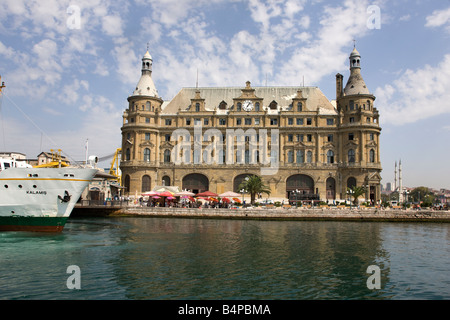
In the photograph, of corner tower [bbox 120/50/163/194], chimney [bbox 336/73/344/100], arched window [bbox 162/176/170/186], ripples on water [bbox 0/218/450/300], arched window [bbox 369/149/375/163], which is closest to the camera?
ripples on water [bbox 0/218/450/300]

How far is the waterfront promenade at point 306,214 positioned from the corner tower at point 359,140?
1602 cm

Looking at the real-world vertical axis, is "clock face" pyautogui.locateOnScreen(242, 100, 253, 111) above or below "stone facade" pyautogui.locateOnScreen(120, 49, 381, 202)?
above

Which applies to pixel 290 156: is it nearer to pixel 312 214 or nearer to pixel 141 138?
pixel 312 214

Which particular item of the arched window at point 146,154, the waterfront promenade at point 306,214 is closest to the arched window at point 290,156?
the waterfront promenade at point 306,214

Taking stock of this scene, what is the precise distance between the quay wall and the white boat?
24.2 metres

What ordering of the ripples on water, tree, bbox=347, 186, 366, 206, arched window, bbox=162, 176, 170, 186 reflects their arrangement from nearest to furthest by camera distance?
1. the ripples on water
2. tree, bbox=347, 186, 366, 206
3. arched window, bbox=162, 176, 170, 186

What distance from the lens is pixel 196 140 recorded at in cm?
8312

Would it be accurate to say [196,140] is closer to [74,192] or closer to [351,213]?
[351,213]

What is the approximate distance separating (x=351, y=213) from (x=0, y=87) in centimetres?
5478

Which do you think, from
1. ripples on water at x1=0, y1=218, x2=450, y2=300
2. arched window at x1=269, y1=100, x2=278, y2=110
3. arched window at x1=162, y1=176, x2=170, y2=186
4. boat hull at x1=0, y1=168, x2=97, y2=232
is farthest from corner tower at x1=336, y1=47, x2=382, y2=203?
boat hull at x1=0, y1=168, x2=97, y2=232

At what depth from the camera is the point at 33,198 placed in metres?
37.1

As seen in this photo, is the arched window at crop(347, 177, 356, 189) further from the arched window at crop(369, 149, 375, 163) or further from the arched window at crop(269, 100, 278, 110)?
the arched window at crop(269, 100, 278, 110)

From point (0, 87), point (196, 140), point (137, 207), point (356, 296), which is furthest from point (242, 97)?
point (356, 296)

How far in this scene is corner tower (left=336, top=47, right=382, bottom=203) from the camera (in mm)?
77188
